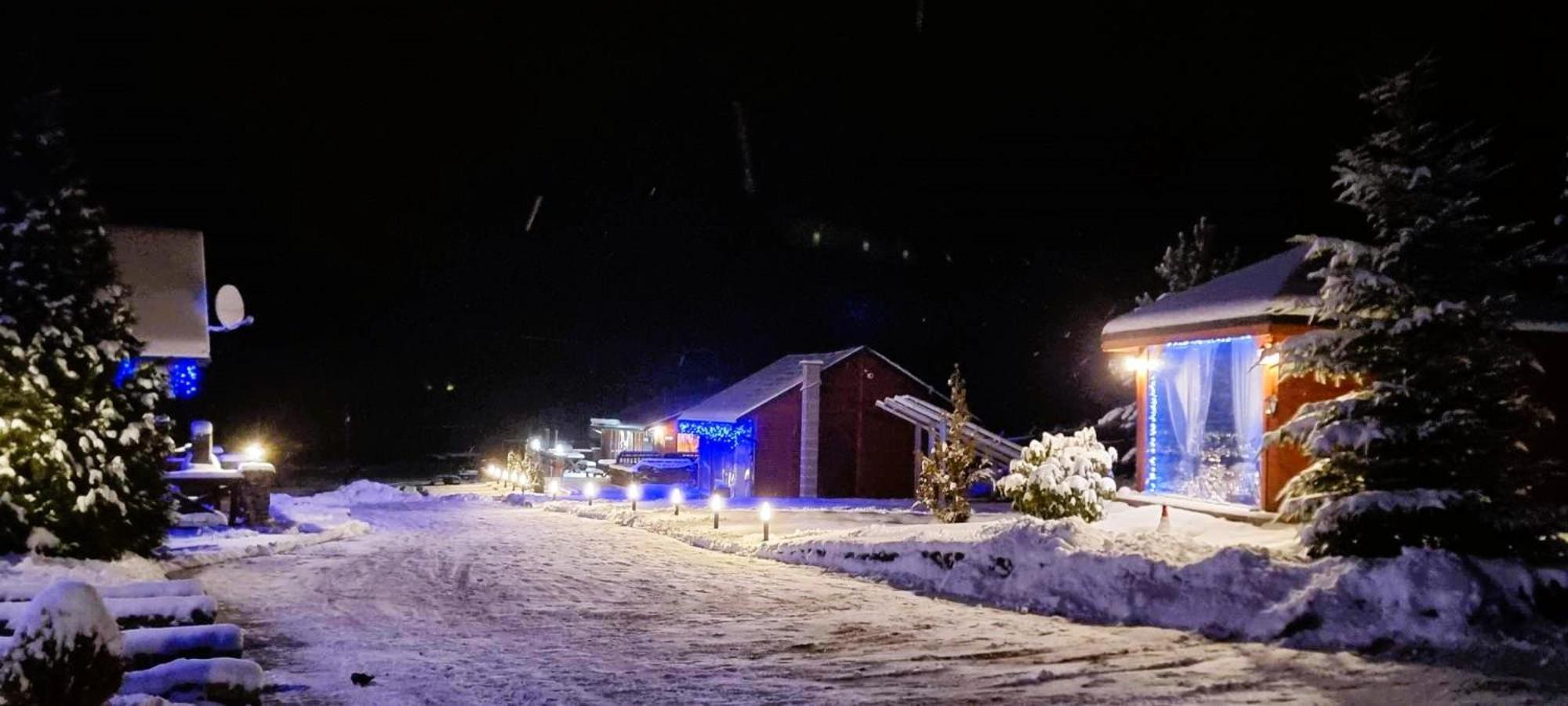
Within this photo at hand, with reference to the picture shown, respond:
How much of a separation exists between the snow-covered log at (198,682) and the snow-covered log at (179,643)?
44 centimetres

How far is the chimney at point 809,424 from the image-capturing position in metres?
38.8

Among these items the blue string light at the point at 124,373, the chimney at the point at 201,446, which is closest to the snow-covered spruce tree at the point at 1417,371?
the blue string light at the point at 124,373

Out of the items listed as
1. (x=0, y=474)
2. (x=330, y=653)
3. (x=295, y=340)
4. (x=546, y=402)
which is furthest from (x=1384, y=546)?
(x=295, y=340)

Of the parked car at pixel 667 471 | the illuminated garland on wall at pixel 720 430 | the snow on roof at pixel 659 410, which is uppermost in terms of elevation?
the snow on roof at pixel 659 410

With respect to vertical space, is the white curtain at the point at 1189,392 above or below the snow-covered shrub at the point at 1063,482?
above

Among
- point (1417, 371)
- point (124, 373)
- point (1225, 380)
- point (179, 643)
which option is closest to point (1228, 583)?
point (1417, 371)

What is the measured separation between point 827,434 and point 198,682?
32.4m

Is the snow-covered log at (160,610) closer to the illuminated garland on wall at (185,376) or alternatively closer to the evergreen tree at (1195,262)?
the illuminated garland on wall at (185,376)

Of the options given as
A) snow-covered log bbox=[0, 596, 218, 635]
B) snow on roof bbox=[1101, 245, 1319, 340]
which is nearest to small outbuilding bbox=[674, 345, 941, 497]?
snow on roof bbox=[1101, 245, 1319, 340]

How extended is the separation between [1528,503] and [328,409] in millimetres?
93707

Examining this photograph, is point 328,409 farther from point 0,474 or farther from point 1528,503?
point 1528,503

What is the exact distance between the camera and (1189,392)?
20.5m

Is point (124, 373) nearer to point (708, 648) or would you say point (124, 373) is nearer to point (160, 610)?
point (160, 610)

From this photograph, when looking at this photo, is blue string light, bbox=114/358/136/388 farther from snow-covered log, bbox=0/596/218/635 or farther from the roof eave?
the roof eave
